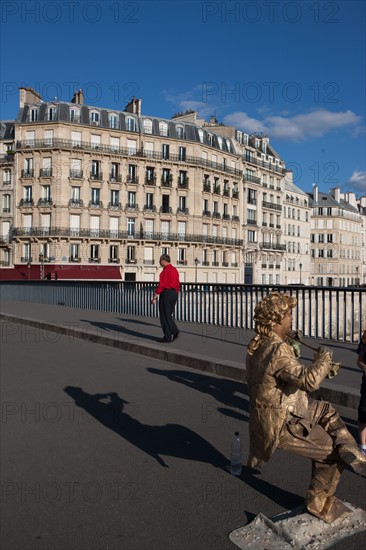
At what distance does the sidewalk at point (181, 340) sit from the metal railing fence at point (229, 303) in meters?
0.51

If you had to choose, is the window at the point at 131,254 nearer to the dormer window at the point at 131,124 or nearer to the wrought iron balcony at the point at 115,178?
the wrought iron balcony at the point at 115,178

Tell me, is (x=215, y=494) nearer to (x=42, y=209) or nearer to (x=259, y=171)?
(x=42, y=209)

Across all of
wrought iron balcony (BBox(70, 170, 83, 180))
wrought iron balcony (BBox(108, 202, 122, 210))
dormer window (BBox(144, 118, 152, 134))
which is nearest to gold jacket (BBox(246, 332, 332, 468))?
wrought iron balcony (BBox(70, 170, 83, 180))

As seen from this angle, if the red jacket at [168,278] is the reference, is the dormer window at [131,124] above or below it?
above

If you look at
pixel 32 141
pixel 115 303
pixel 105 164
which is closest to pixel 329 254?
pixel 105 164

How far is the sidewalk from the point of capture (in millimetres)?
7677

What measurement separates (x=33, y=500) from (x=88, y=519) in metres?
0.62

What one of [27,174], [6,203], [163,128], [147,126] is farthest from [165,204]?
[6,203]

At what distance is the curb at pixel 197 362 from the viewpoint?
6.69m

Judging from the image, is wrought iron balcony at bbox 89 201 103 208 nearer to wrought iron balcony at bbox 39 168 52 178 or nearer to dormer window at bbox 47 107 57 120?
wrought iron balcony at bbox 39 168 52 178

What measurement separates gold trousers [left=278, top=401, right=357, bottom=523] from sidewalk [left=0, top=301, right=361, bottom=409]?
163 cm

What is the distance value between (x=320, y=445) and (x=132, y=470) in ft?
6.29

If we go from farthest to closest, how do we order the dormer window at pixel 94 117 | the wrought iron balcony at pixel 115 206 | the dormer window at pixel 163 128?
the dormer window at pixel 163 128
the dormer window at pixel 94 117
the wrought iron balcony at pixel 115 206

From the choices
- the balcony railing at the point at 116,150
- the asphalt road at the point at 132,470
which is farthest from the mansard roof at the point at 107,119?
the asphalt road at the point at 132,470
